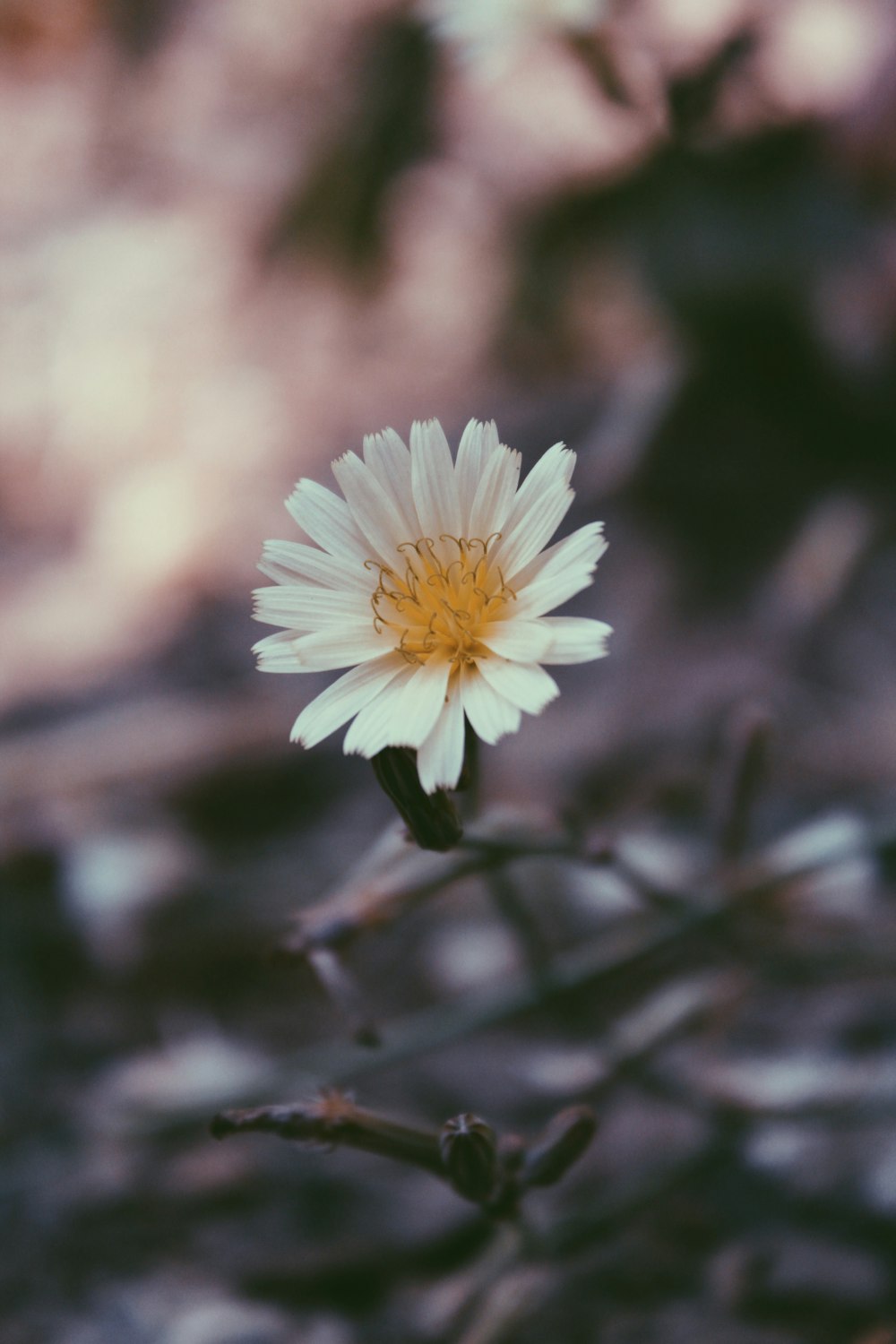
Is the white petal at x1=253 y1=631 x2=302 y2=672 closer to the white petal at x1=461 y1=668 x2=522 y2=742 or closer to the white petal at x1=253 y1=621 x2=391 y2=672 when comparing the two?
the white petal at x1=253 y1=621 x2=391 y2=672

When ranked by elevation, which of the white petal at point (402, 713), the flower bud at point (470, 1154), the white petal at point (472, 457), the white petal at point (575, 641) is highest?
the white petal at point (472, 457)

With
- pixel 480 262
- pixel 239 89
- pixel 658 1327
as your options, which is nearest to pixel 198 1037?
pixel 658 1327

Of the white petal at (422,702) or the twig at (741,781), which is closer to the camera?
the white petal at (422,702)

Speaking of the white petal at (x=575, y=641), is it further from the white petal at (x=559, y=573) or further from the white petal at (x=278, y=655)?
the white petal at (x=278, y=655)

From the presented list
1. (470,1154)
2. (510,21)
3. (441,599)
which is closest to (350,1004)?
(470,1154)

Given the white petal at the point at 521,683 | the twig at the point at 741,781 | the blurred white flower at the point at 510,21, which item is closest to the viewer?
the white petal at the point at 521,683

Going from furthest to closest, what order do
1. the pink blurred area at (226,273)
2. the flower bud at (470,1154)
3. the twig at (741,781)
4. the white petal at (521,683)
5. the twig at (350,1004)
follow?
the pink blurred area at (226,273), the twig at (741,781), the twig at (350,1004), the flower bud at (470,1154), the white petal at (521,683)

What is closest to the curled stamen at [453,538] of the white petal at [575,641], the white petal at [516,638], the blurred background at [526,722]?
the white petal at [516,638]

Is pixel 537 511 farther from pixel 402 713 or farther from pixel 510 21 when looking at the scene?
pixel 510 21
